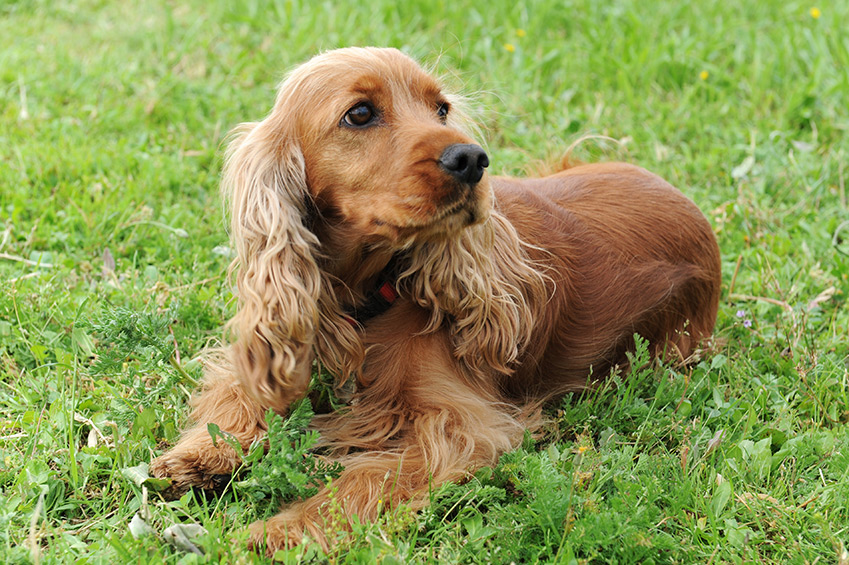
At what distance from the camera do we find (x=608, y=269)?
318 cm

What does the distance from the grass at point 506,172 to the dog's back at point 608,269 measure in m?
0.15

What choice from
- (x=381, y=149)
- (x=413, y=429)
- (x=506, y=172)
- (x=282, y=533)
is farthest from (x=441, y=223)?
(x=506, y=172)

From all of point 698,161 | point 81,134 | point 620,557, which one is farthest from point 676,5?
point 620,557

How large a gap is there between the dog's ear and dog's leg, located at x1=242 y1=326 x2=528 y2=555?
0.94 feet

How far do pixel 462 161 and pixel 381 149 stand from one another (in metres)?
0.27

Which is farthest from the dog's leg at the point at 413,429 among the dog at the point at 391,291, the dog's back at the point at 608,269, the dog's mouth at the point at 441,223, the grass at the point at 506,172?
the dog's mouth at the point at 441,223

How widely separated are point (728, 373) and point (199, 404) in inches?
76.0

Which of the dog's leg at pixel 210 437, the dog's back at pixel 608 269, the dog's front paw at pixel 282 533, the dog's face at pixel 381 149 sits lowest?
the dog's front paw at pixel 282 533

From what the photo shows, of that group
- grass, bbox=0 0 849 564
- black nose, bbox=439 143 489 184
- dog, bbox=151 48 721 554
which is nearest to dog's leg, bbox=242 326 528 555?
dog, bbox=151 48 721 554

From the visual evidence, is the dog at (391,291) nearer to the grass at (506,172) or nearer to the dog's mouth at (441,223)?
the dog's mouth at (441,223)

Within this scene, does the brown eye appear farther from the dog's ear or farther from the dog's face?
the dog's ear

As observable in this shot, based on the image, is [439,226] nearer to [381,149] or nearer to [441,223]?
[441,223]

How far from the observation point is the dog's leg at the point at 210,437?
2561mm

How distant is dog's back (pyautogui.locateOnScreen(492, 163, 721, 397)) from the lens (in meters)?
3.09
